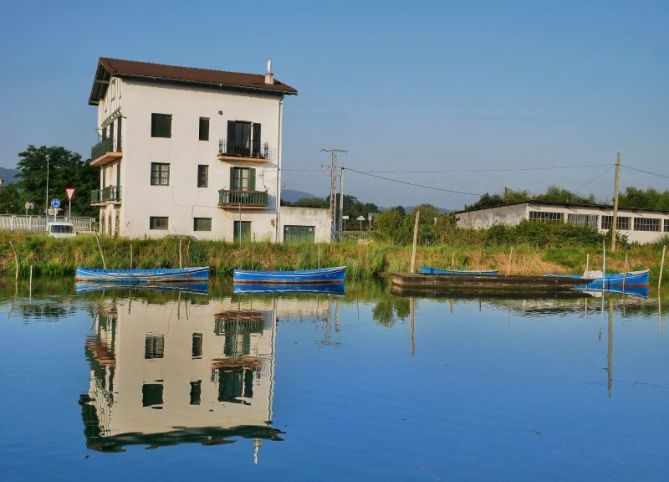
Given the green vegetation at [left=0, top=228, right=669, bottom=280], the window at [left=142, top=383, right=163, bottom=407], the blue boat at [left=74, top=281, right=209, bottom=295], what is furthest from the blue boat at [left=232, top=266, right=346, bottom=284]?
the window at [left=142, top=383, right=163, bottom=407]

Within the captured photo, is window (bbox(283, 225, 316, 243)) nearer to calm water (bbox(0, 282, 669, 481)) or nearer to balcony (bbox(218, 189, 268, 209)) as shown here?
balcony (bbox(218, 189, 268, 209))

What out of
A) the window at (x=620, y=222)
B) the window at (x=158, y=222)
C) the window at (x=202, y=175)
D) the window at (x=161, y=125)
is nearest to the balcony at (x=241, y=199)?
the window at (x=202, y=175)

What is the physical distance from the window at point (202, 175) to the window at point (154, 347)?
25.8 m

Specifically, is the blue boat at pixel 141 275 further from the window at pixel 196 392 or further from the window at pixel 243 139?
the window at pixel 196 392

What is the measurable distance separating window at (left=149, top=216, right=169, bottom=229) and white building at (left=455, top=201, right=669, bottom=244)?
25641 millimetres

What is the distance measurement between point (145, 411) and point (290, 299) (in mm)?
18481

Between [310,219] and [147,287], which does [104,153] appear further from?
[147,287]

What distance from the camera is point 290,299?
30.9 metres

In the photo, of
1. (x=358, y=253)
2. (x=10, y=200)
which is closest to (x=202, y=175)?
(x=358, y=253)

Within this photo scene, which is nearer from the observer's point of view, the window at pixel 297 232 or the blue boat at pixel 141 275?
the blue boat at pixel 141 275

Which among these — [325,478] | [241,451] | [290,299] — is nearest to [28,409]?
[241,451]

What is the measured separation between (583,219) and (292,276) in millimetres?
30473

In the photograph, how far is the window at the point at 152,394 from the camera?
12.9 m

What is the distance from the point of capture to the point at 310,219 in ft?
156
